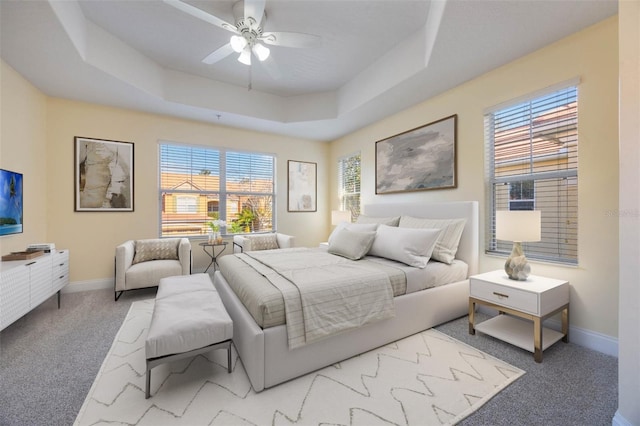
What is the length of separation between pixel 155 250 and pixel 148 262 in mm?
243

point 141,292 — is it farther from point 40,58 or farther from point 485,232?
point 485,232

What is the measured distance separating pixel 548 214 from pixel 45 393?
4259 millimetres

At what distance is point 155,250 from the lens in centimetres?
385

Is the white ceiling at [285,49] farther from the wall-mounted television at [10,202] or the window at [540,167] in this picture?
the wall-mounted television at [10,202]

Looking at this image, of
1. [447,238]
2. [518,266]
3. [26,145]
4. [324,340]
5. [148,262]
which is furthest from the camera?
[148,262]

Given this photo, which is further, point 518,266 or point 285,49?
point 285,49

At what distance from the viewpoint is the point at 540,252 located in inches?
102

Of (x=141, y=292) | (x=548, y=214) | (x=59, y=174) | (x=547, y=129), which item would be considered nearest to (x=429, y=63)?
(x=547, y=129)

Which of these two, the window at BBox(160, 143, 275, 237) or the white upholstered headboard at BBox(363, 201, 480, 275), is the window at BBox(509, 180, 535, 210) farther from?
the window at BBox(160, 143, 275, 237)

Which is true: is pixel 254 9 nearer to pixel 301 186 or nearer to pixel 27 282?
pixel 27 282

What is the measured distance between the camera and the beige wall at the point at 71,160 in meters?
3.02

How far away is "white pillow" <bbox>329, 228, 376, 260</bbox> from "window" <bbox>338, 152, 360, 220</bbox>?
2025 mm

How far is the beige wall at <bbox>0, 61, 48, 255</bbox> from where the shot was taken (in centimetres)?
277

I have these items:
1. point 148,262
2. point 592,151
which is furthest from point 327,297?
point 148,262
